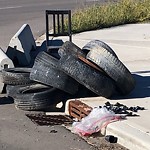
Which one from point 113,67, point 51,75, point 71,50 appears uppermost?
point 71,50

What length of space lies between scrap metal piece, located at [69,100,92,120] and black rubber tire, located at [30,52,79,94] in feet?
0.86

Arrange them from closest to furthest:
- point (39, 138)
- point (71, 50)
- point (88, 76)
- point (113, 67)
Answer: point (39, 138), point (88, 76), point (113, 67), point (71, 50)

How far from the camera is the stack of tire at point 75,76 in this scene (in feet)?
32.3

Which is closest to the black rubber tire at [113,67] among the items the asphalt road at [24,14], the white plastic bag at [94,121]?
the white plastic bag at [94,121]

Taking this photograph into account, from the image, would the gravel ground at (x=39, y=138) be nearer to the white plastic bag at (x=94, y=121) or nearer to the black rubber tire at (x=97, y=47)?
the white plastic bag at (x=94, y=121)

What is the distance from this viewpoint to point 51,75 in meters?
10.1

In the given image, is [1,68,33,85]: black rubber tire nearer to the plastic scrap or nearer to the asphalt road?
the plastic scrap

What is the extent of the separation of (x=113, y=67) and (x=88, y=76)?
439 millimetres

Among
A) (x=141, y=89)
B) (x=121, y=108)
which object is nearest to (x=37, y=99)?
(x=121, y=108)

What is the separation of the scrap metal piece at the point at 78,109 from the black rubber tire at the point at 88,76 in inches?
12.0

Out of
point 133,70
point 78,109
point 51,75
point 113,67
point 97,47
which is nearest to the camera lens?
point 78,109

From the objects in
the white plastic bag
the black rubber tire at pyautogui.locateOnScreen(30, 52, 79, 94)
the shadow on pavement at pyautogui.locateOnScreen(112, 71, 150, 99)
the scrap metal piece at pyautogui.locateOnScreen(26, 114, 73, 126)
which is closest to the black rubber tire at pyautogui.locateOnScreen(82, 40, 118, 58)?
the black rubber tire at pyautogui.locateOnScreen(30, 52, 79, 94)

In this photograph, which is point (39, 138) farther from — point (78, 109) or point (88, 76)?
point (88, 76)

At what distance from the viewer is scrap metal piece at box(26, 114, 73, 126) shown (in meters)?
9.49
